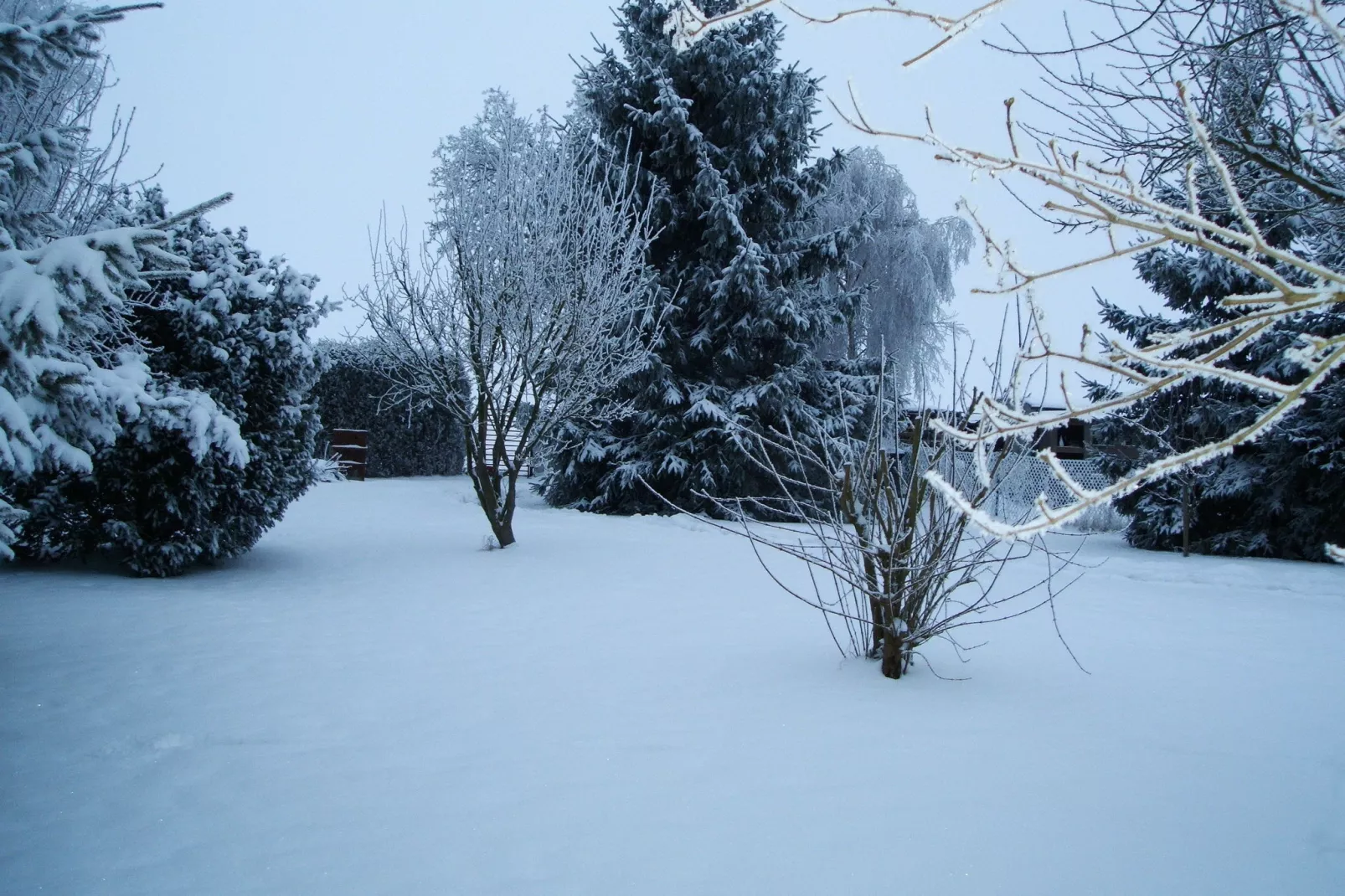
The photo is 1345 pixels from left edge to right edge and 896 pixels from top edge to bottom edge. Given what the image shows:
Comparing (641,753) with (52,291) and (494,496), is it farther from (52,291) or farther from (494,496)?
(494,496)

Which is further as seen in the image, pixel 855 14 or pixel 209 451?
pixel 209 451

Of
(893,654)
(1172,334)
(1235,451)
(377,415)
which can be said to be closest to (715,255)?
(1235,451)

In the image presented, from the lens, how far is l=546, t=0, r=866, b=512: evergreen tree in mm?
9789

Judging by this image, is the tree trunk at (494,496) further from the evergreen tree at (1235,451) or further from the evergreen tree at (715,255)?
the evergreen tree at (1235,451)

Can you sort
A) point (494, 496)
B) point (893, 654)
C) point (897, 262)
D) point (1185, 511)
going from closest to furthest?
point (893, 654)
point (494, 496)
point (1185, 511)
point (897, 262)

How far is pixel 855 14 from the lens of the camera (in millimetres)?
1013

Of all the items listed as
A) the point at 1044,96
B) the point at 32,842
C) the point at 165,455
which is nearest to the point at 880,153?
the point at 1044,96

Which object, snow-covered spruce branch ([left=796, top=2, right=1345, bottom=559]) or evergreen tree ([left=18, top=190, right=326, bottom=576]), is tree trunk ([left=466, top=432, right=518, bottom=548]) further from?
snow-covered spruce branch ([left=796, top=2, right=1345, bottom=559])

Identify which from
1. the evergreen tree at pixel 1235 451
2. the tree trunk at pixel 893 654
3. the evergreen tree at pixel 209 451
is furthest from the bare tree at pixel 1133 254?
the evergreen tree at pixel 1235 451

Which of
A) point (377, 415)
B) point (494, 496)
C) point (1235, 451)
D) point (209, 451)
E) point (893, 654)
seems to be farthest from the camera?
point (377, 415)

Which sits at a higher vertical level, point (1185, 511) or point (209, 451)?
point (1185, 511)

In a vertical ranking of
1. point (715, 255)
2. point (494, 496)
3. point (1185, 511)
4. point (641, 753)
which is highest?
point (715, 255)

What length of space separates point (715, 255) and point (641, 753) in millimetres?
8668

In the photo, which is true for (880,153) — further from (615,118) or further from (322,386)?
(322,386)
